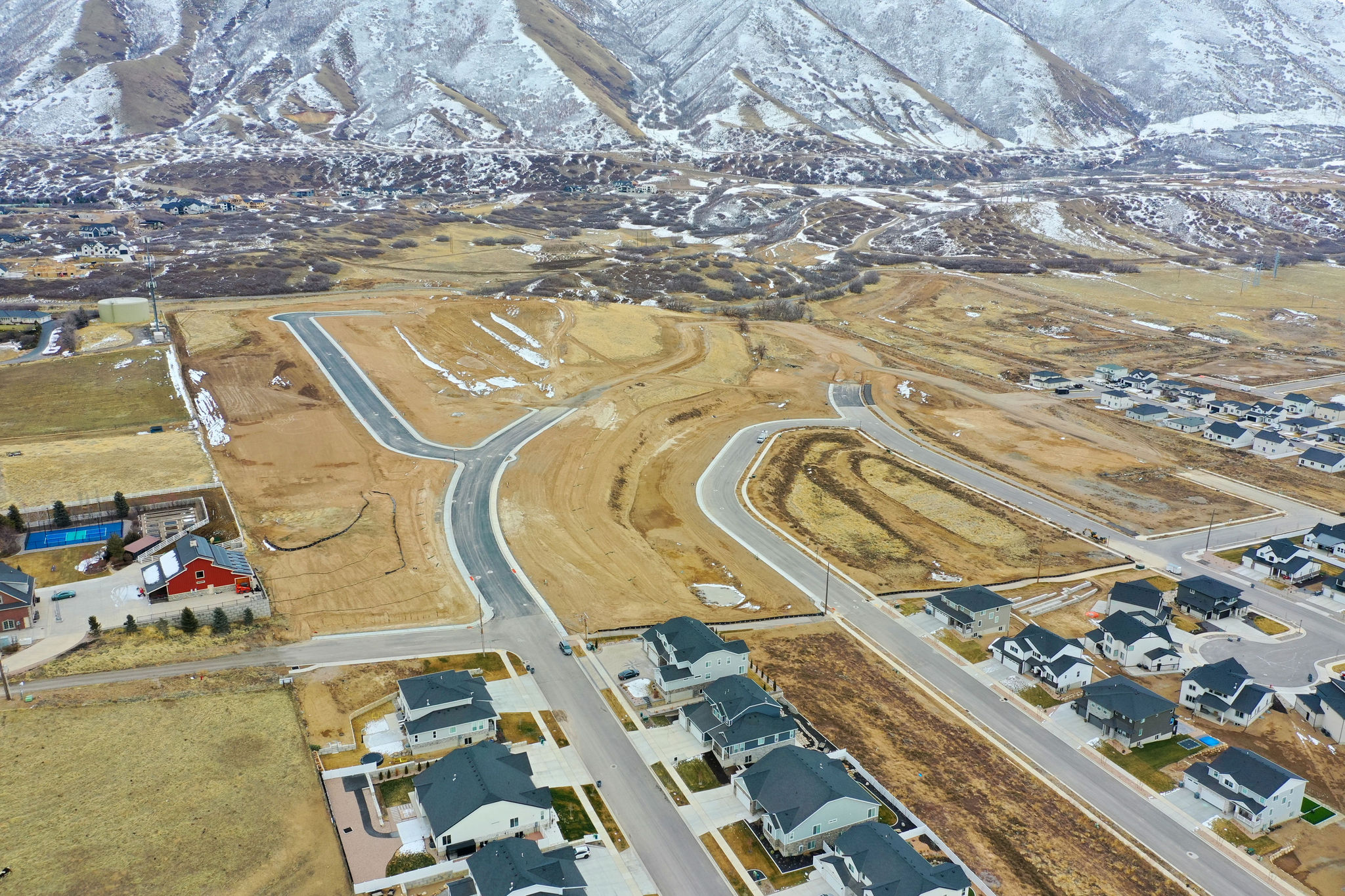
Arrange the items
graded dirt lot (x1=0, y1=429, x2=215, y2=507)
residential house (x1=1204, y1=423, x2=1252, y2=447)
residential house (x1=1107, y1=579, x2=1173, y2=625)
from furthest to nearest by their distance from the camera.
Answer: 1. residential house (x1=1204, y1=423, x2=1252, y2=447)
2. graded dirt lot (x1=0, y1=429, x2=215, y2=507)
3. residential house (x1=1107, y1=579, x2=1173, y2=625)

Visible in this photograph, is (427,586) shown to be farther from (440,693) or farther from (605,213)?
(605,213)

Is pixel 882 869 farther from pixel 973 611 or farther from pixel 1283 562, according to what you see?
pixel 1283 562

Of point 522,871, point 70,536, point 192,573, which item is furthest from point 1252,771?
point 70,536

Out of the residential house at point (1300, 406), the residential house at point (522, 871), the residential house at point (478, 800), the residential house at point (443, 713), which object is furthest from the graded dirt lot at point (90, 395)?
the residential house at point (1300, 406)

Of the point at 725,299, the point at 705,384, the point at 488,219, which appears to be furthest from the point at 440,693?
the point at 488,219

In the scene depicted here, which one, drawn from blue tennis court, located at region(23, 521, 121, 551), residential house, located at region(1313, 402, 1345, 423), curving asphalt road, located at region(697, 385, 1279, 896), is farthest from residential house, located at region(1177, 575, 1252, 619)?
blue tennis court, located at region(23, 521, 121, 551)

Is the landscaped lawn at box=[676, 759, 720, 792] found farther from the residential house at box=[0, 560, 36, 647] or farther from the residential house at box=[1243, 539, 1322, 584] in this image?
the residential house at box=[1243, 539, 1322, 584]
